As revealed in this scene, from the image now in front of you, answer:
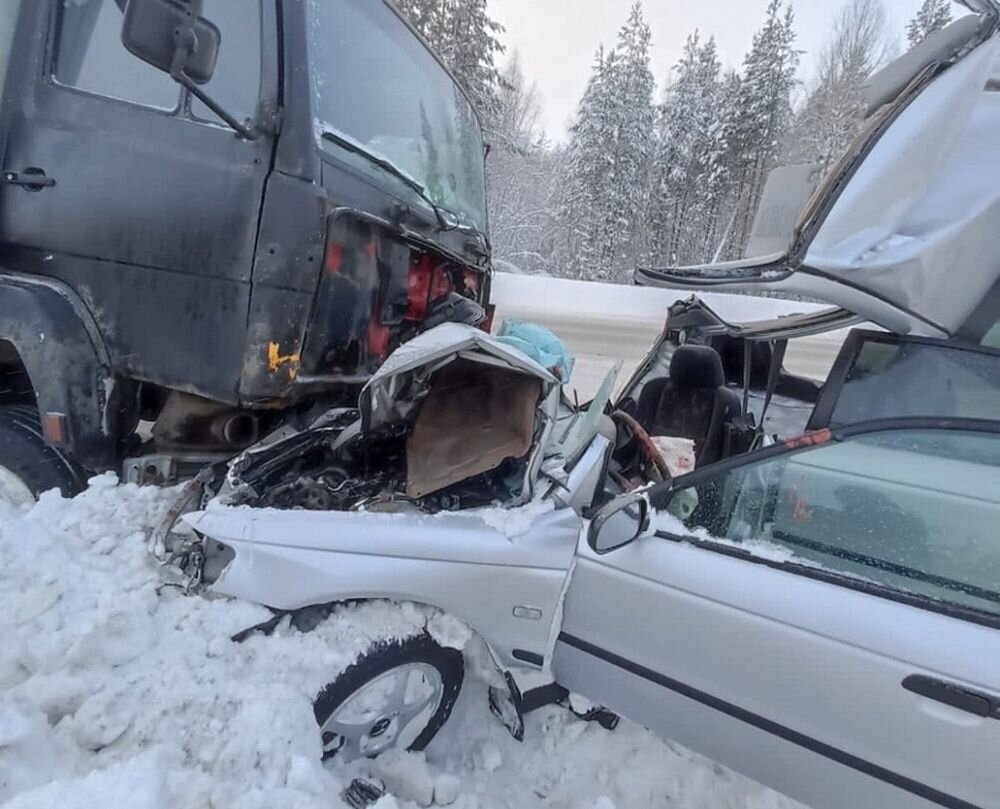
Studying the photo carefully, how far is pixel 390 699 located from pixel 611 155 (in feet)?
94.6

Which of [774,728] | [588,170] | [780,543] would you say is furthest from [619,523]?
[588,170]

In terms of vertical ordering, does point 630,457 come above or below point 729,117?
below

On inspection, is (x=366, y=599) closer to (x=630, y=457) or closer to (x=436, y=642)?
(x=436, y=642)

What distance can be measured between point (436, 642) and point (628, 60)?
31.9 meters

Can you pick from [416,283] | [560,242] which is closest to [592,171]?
[560,242]

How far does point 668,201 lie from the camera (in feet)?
102

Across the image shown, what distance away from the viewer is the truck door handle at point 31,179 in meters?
2.41

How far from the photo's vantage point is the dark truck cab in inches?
88.4

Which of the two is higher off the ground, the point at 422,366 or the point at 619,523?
the point at 422,366

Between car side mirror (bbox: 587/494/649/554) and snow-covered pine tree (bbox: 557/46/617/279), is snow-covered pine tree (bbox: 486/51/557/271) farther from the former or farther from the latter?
car side mirror (bbox: 587/494/649/554)

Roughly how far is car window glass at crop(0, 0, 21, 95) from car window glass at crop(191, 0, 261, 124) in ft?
3.00

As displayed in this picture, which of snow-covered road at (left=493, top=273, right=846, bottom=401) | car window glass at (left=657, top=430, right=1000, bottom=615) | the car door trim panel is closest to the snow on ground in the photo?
the car door trim panel

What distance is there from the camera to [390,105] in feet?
9.74

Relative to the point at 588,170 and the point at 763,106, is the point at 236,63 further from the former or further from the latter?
the point at 763,106
